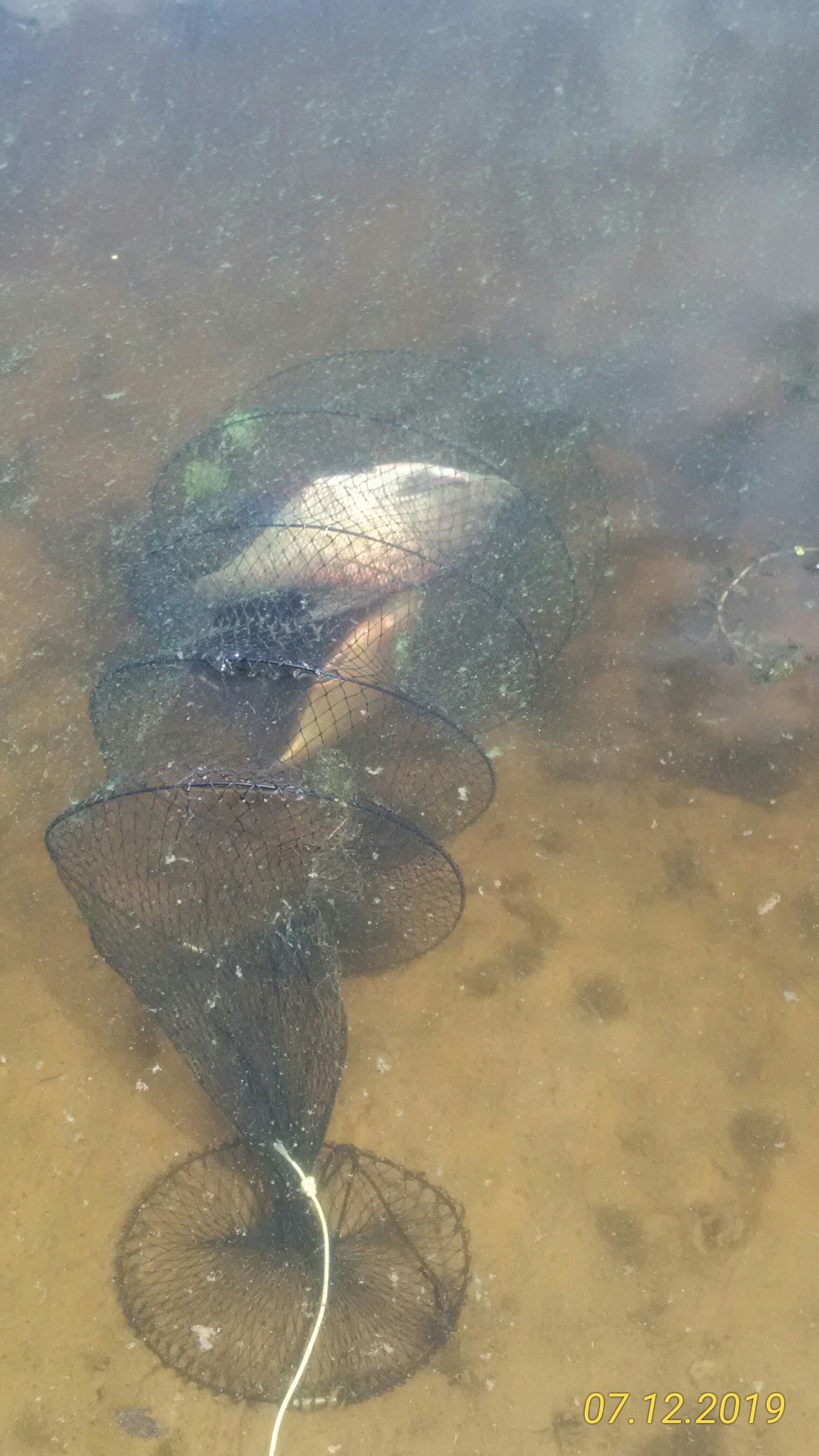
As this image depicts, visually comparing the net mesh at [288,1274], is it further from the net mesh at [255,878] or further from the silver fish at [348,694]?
the silver fish at [348,694]

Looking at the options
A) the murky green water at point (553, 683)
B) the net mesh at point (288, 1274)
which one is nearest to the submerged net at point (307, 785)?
the net mesh at point (288, 1274)

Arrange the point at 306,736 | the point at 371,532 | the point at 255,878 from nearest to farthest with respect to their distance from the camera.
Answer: the point at 255,878
the point at 306,736
the point at 371,532

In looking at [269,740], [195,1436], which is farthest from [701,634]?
[195,1436]

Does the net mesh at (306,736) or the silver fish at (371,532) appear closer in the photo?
the net mesh at (306,736)

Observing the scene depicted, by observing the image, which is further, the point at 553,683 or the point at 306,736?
the point at 553,683

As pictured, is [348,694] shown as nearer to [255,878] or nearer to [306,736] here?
[306,736]

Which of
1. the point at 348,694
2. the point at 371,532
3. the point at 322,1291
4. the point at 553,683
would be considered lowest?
the point at 322,1291

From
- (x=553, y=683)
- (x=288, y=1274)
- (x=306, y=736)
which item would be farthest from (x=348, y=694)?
(x=288, y=1274)

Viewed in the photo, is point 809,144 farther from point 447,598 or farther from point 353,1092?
point 353,1092

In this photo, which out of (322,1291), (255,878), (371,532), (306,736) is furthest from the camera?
(371,532)
